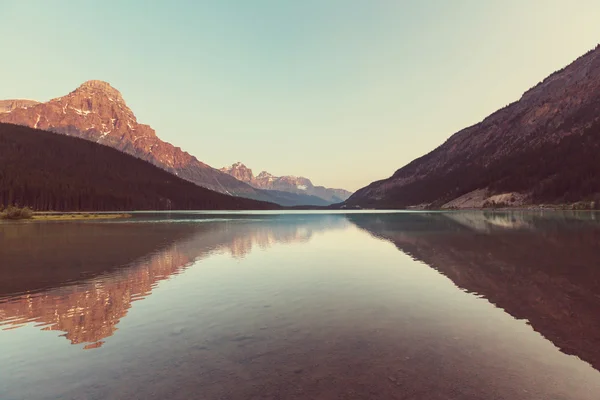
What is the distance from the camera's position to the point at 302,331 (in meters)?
16.0

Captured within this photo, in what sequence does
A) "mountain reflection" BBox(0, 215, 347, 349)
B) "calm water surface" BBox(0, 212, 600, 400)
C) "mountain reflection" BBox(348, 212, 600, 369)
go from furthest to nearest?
"mountain reflection" BBox(0, 215, 347, 349), "mountain reflection" BBox(348, 212, 600, 369), "calm water surface" BBox(0, 212, 600, 400)

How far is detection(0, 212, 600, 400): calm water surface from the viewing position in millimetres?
10672

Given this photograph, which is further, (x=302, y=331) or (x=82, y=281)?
(x=82, y=281)

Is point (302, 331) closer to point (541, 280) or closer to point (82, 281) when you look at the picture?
point (82, 281)

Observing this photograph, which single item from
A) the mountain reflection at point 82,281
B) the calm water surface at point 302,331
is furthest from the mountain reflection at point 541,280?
the mountain reflection at point 82,281

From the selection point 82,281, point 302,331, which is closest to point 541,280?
point 302,331

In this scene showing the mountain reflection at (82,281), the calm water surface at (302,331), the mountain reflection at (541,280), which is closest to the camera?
the calm water surface at (302,331)

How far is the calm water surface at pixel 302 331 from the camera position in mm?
10672

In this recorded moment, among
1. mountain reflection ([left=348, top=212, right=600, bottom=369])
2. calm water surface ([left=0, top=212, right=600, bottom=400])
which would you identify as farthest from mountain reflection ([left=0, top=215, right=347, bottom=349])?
mountain reflection ([left=348, top=212, right=600, bottom=369])

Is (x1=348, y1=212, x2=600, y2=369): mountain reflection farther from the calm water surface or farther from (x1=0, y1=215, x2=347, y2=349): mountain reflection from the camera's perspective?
(x1=0, y1=215, x2=347, y2=349): mountain reflection

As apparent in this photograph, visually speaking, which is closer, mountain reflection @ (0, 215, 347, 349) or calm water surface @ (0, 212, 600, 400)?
calm water surface @ (0, 212, 600, 400)

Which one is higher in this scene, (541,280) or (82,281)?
(82,281)

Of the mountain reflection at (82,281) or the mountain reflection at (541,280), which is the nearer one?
the mountain reflection at (541,280)

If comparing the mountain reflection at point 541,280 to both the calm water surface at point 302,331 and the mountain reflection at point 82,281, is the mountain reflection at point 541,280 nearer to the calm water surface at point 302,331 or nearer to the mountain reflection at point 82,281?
the calm water surface at point 302,331
